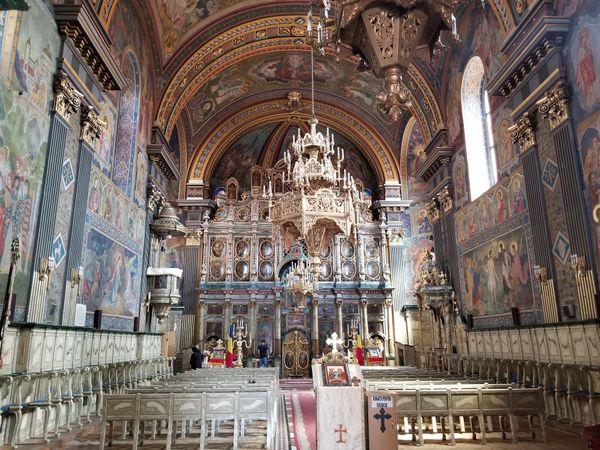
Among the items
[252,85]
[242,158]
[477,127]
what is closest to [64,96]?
[477,127]

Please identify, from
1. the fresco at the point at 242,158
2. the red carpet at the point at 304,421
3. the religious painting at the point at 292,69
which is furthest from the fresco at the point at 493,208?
the fresco at the point at 242,158

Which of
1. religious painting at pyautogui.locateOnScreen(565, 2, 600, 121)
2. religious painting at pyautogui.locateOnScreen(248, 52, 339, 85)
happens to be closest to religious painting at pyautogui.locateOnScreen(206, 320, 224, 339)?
religious painting at pyautogui.locateOnScreen(248, 52, 339, 85)

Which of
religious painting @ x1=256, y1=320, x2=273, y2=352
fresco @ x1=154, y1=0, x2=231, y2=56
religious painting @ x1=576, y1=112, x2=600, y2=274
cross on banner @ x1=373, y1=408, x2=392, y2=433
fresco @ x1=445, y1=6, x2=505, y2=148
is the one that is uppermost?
fresco @ x1=154, y1=0, x2=231, y2=56

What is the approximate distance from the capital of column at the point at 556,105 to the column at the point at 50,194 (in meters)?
9.07

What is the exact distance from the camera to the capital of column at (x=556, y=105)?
8.44m

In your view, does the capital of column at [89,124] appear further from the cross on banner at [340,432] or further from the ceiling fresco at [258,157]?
the ceiling fresco at [258,157]

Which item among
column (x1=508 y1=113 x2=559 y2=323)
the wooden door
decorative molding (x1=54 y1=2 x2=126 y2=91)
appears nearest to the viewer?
decorative molding (x1=54 y1=2 x2=126 y2=91)

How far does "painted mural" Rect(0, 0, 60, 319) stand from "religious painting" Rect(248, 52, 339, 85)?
1116 centimetres

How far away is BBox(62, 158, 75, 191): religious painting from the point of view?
8547 millimetres

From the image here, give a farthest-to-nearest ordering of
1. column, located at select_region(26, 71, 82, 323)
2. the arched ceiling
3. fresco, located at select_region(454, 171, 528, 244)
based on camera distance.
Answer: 1. the arched ceiling
2. fresco, located at select_region(454, 171, 528, 244)
3. column, located at select_region(26, 71, 82, 323)

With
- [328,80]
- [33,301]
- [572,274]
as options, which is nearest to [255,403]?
[33,301]

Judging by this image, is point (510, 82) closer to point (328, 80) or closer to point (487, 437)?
point (487, 437)

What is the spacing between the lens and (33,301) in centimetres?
735

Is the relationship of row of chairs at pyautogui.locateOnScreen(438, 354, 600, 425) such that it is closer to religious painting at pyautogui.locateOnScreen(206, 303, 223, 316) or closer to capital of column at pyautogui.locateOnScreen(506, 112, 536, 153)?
capital of column at pyautogui.locateOnScreen(506, 112, 536, 153)
